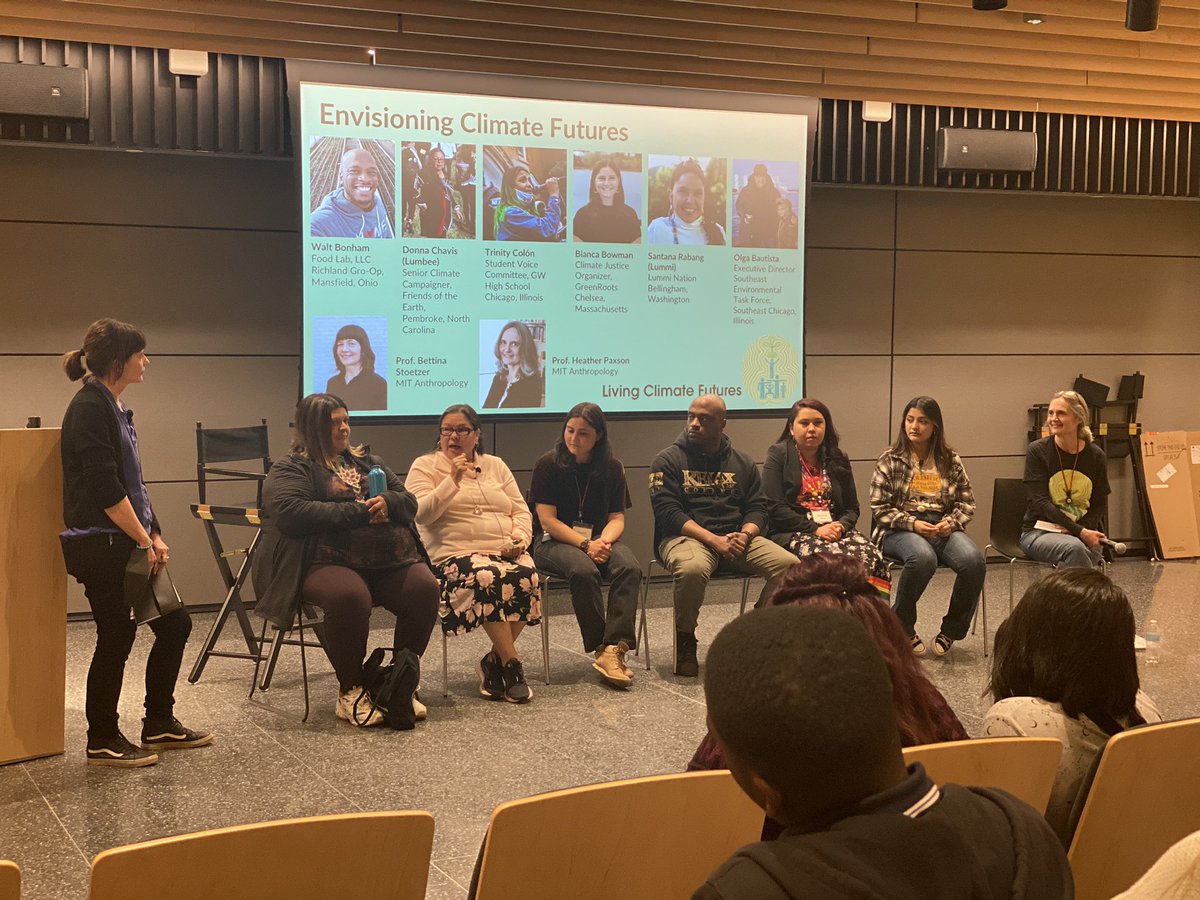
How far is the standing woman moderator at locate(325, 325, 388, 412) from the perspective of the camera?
19.7 ft

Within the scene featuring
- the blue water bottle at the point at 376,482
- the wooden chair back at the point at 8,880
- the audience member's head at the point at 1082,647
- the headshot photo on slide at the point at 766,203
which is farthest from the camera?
the headshot photo on slide at the point at 766,203

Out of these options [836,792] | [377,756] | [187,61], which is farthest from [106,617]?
[836,792]

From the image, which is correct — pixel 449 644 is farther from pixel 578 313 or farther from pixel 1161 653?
pixel 1161 653

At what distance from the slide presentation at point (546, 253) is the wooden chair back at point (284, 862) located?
475 cm

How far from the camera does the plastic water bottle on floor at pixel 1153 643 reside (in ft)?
17.5

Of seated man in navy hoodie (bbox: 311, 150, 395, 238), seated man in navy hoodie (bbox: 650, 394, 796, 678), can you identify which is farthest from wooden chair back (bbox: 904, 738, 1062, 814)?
seated man in navy hoodie (bbox: 311, 150, 395, 238)

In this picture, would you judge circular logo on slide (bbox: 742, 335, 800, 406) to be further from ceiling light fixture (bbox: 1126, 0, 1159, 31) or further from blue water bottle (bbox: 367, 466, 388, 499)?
blue water bottle (bbox: 367, 466, 388, 499)

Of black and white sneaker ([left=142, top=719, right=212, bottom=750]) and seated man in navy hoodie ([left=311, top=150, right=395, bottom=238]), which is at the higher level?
seated man in navy hoodie ([left=311, top=150, right=395, bottom=238])

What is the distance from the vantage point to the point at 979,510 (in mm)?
8023

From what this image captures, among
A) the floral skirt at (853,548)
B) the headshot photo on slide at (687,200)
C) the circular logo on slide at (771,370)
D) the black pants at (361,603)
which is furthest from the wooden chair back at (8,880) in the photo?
the circular logo on slide at (771,370)

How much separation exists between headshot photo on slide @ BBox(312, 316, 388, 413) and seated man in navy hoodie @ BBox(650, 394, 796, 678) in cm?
159

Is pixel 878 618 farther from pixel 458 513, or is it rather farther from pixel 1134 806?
pixel 458 513

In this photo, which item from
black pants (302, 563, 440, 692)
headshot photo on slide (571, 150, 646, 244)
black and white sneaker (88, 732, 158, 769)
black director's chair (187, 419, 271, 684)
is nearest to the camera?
black and white sneaker (88, 732, 158, 769)

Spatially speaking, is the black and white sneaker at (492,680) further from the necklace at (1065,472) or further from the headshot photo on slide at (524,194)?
the necklace at (1065,472)
